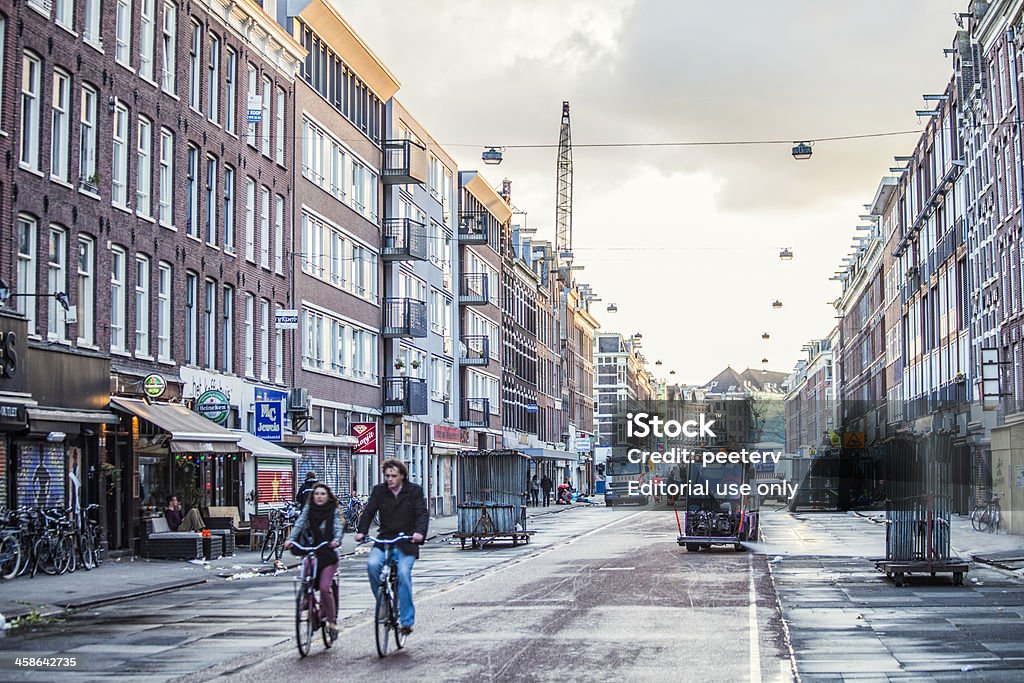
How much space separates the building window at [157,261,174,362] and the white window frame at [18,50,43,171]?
6.60 meters

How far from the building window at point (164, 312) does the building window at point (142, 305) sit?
661mm

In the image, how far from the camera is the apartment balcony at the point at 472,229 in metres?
72.7

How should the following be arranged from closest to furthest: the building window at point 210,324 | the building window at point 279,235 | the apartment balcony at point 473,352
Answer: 1. the building window at point 210,324
2. the building window at point 279,235
3. the apartment balcony at point 473,352

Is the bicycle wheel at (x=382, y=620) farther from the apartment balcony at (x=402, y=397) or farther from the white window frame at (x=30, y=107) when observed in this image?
the apartment balcony at (x=402, y=397)

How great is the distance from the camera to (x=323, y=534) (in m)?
14.5

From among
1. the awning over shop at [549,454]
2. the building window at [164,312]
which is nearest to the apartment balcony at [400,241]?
the building window at [164,312]

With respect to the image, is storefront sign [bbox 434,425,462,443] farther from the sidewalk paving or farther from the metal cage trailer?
the sidewalk paving

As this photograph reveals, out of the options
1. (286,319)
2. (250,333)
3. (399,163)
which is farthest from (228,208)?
(399,163)

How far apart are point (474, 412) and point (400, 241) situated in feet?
66.0

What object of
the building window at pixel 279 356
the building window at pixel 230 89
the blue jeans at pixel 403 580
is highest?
the building window at pixel 230 89

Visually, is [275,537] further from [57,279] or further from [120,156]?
[120,156]

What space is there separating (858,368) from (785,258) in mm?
61313

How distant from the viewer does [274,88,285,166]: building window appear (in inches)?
1718

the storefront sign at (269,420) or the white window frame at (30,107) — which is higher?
the white window frame at (30,107)
